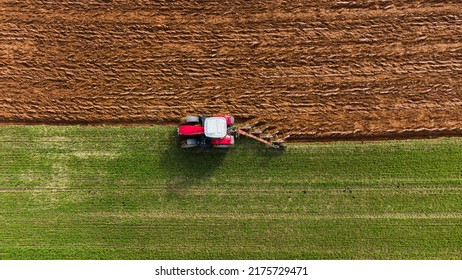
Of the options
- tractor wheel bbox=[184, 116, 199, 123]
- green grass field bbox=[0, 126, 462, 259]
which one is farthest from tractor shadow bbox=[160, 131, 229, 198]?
tractor wheel bbox=[184, 116, 199, 123]

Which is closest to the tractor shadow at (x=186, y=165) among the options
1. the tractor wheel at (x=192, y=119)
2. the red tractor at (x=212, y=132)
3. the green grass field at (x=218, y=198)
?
the green grass field at (x=218, y=198)

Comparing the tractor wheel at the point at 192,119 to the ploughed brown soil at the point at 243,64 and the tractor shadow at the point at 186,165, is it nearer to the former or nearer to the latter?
the ploughed brown soil at the point at 243,64

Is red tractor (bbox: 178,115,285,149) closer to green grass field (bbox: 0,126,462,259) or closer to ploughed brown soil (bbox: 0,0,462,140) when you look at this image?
green grass field (bbox: 0,126,462,259)

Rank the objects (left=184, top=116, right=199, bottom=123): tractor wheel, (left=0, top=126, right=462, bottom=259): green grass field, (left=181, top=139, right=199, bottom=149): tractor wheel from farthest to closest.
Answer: (left=0, top=126, right=462, bottom=259): green grass field < (left=184, top=116, right=199, bottom=123): tractor wheel < (left=181, top=139, right=199, bottom=149): tractor wheel

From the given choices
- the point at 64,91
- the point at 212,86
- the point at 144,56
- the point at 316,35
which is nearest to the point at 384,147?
the point at 316,35

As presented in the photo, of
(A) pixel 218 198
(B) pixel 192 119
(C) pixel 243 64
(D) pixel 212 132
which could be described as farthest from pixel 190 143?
(C) pixel 243 64

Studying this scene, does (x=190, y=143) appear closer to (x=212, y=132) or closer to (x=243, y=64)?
(x=212, y=132)
